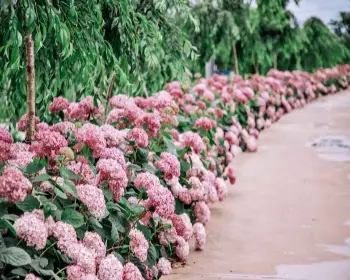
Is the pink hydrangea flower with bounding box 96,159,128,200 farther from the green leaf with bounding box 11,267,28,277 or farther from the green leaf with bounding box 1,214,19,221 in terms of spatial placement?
the green leaf with bounding box 11,267,28,277

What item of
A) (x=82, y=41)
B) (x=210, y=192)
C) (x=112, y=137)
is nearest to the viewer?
(x=82, y=41)

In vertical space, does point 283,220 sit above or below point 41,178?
below

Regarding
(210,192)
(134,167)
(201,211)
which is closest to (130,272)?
(134,167)

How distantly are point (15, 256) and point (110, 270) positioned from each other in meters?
0.49

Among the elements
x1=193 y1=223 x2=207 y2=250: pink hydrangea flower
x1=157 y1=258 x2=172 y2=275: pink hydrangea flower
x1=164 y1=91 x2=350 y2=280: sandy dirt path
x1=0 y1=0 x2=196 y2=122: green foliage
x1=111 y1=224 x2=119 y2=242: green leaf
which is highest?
x1=0 y1=0 x2=196 y2=122: green foliage

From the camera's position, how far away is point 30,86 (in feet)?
11.6

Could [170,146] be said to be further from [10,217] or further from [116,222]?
[10,217]

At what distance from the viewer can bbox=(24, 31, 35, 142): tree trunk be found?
342cm

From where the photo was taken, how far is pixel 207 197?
4645 millimetres

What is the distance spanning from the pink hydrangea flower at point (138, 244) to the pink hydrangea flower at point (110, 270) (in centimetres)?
27

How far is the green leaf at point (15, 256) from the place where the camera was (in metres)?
2.14

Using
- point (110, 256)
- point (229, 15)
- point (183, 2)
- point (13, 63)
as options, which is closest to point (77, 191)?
point (110, 256)

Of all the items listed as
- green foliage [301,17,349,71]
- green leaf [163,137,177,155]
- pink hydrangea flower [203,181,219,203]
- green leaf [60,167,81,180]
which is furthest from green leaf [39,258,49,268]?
green foliage [301,17,349,71]

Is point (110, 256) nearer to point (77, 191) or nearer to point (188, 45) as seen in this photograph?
point (77, 191)
